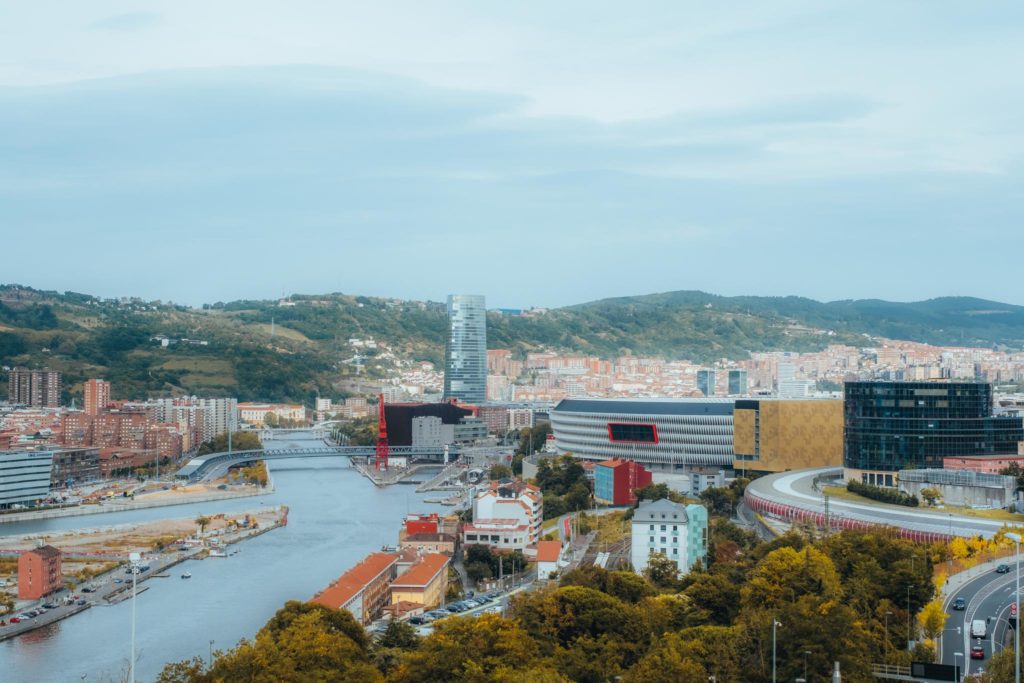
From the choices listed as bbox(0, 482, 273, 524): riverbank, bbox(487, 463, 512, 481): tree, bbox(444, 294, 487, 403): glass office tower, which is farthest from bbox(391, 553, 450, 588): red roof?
bbox(444, 294, 487, 403): glass office tower

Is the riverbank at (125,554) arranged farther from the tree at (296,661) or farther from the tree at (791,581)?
A: the tree at (791,581)

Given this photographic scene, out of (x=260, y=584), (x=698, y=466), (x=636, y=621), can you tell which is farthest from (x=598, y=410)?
(x=636, y=621)

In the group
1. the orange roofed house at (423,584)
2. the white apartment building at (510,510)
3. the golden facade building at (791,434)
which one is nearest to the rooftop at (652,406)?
the golden facade building at (791,434)

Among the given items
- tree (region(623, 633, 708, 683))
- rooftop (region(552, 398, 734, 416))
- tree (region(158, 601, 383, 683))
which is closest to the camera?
tree (region(623, 633, 708, 683))

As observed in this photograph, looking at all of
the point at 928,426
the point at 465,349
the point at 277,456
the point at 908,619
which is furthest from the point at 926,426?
the point at 465,349

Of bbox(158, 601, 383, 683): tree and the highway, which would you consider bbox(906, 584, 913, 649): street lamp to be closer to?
the highway

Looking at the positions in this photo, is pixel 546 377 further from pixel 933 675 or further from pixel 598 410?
pixel 933 675

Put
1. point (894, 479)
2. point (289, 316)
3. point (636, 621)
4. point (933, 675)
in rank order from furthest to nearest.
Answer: point (289, 316)
point (894, 479)
point (636, 621)
point (933, 675)
